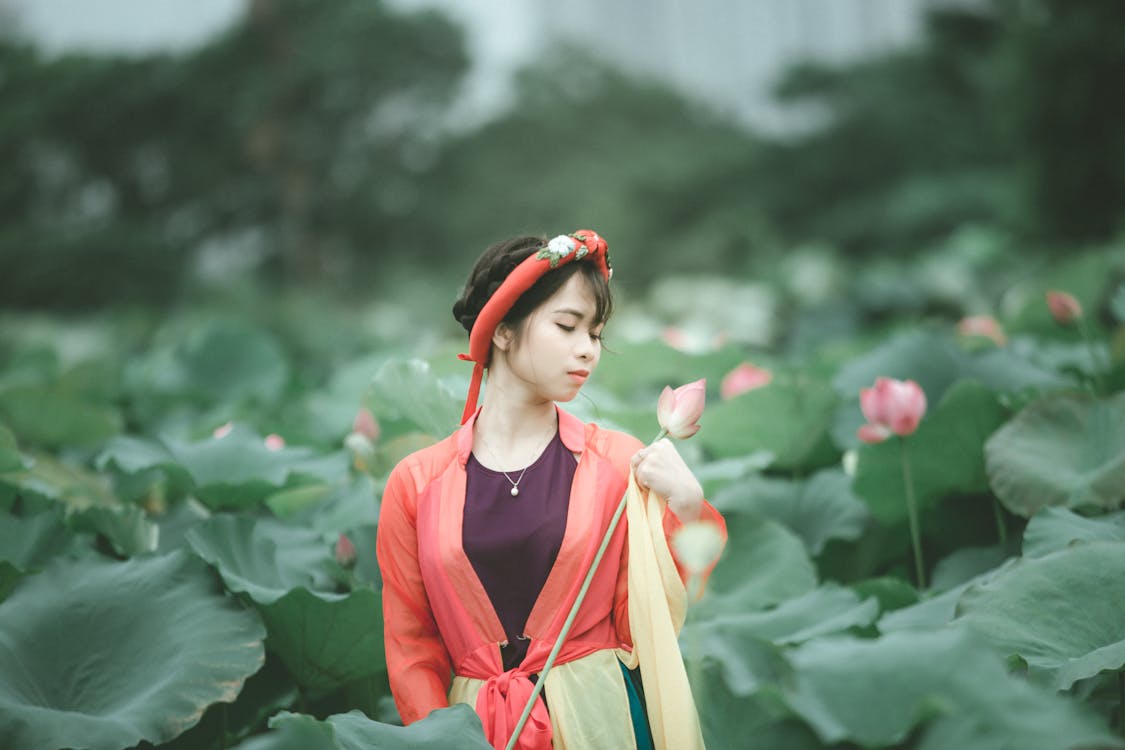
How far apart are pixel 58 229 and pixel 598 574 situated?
387 inches

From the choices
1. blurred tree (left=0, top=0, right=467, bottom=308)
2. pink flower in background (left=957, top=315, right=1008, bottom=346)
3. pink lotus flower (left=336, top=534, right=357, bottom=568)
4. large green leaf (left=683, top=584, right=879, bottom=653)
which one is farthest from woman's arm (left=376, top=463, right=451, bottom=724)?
blurred tree (left=0, top=0, right=467, bottom=308)

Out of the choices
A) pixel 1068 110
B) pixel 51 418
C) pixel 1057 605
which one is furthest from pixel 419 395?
pixel 1068 110

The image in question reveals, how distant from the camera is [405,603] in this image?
1426 millimetres

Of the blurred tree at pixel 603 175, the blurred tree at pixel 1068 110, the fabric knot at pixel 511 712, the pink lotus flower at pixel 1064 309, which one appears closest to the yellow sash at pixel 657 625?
the fabric knot at pixel 511 712

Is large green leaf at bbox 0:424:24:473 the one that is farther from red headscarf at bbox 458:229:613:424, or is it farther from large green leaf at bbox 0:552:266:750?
red headscarf at bbox 458:229:613:424

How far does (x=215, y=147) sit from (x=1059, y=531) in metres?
10.8

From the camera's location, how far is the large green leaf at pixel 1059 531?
67.2 inches

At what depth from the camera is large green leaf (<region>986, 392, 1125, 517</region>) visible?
6.20ft

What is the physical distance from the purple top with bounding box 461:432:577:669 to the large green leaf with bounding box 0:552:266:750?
1.29 feet

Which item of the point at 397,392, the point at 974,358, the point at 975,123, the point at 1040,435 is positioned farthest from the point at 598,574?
the point at 975,123

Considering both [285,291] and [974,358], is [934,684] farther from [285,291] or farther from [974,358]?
[285,291]

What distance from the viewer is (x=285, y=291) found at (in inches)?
406

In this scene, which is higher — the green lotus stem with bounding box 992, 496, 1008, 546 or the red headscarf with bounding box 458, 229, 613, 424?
the red headscarf with bounding box 458, 229, 613, 424

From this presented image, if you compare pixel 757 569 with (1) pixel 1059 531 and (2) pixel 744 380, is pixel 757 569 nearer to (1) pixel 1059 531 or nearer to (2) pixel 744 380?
(1) pixel 1059 531
